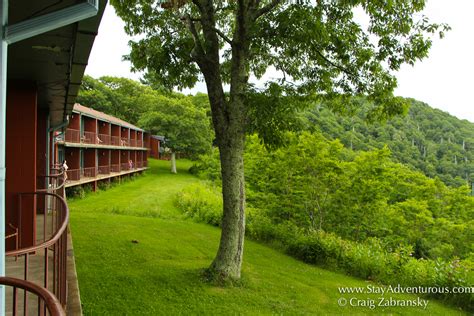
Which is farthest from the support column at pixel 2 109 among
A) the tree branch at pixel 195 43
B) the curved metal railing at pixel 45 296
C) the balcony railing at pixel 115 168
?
the balcony railing at pixel 115 168

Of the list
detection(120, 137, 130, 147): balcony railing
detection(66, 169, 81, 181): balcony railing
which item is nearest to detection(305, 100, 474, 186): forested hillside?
detection(120, 137, 130, 147): balcony railing

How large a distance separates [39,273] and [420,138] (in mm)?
58534

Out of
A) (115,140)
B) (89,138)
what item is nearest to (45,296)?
(89,138)

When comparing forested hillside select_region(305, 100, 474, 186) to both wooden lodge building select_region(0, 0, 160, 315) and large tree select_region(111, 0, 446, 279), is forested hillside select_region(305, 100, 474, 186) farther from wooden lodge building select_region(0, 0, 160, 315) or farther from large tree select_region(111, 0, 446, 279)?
wooden lodge building select_region(0, 0, 160, 315)

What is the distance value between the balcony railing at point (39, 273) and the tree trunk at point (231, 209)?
3632 mm

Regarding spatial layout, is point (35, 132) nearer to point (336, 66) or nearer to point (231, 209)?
point (231, 209)

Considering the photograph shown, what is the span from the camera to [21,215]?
Result: 19.7 feet

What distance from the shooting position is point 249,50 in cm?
862

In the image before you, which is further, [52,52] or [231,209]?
[231,209]

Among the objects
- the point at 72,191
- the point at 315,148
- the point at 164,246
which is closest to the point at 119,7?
the point at 164,246

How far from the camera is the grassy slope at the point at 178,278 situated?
700cm

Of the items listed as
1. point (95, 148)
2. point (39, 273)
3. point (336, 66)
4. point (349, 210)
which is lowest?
point (349, 210)

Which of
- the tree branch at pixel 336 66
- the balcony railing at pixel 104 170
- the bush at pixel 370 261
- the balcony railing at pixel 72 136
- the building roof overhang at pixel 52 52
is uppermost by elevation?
the tree branch at pixel 336 66

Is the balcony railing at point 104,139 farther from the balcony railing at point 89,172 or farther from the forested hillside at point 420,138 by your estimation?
the forested hillside at point 420,138
